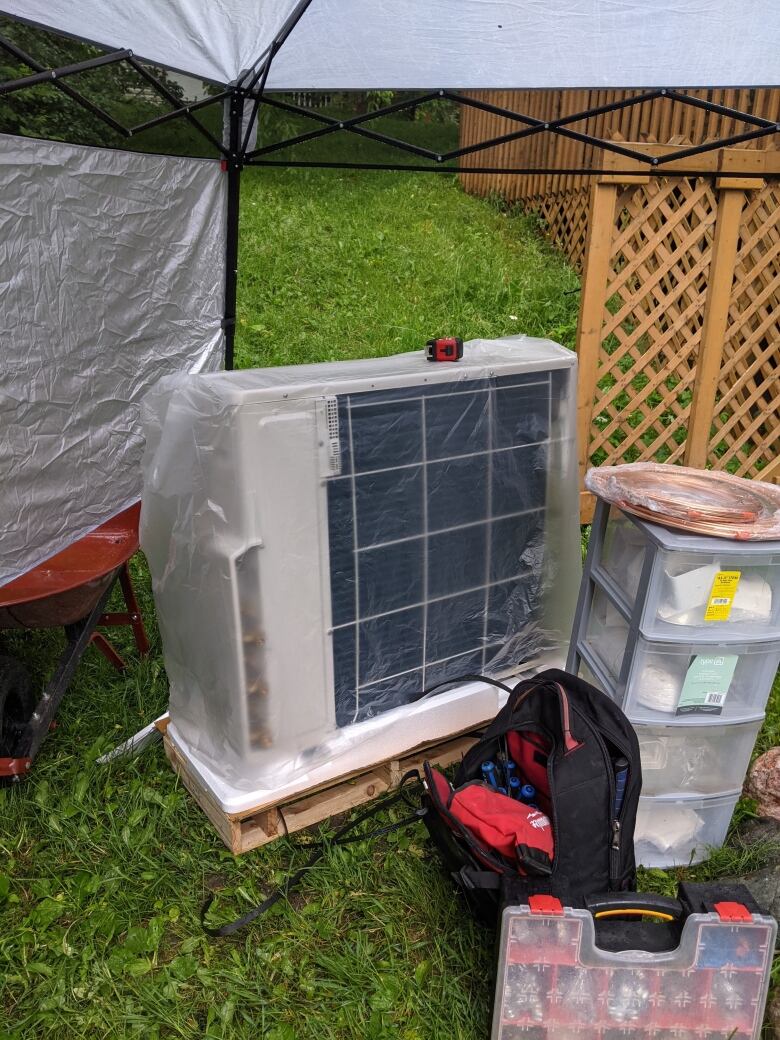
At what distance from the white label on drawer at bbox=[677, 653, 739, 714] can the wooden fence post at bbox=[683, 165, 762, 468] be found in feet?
7.25

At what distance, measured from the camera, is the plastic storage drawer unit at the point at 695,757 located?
2.07 meters

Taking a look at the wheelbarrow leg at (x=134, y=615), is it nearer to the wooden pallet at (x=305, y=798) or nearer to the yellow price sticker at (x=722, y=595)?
the wooden pallet at (x=305, y=798)

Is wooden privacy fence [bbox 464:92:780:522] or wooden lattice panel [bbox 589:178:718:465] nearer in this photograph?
wooden privacy fence [bbox 464:92:780:522]

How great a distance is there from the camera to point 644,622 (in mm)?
1947

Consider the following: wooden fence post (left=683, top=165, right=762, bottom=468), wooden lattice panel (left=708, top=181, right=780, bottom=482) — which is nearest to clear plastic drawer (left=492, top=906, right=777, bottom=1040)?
wooden fence post (left=683, top=165, right=762, bottom=468)

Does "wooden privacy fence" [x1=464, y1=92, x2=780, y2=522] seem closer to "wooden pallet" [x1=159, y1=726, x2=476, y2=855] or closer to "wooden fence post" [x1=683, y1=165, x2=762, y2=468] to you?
"wooden fence post" [x1=683, y1=165, x2=762, y2=468]

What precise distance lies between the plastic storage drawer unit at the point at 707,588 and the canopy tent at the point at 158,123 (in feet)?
4.46

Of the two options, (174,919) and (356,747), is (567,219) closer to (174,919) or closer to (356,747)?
(356,747)

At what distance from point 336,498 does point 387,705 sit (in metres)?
0.65

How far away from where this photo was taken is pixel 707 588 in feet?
6.29

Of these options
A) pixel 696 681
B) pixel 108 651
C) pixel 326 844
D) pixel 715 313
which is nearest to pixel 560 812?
pixel 696 681

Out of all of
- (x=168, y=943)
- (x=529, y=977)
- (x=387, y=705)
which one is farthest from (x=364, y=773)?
(x=529, y=977)

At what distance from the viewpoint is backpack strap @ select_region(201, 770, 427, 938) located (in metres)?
1.97

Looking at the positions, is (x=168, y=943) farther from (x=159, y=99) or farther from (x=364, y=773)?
(x=159, y=99)
